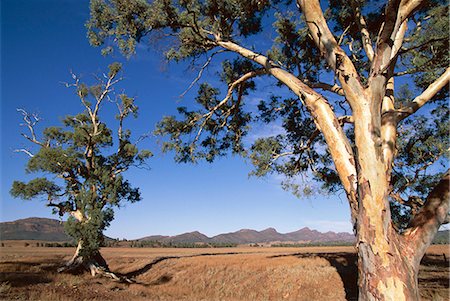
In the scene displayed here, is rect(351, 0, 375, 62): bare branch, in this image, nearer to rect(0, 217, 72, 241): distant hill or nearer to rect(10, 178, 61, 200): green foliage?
rect(10, 178, 61, 200): green foliage

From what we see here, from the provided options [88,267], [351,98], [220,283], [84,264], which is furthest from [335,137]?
[84,264]

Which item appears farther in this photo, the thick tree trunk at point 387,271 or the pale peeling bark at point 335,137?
the pale peeling bark at point 335,137

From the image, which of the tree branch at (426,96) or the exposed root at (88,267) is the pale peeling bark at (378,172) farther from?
the exposed root at (88,267)

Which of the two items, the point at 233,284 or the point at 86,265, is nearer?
the point at 233,284

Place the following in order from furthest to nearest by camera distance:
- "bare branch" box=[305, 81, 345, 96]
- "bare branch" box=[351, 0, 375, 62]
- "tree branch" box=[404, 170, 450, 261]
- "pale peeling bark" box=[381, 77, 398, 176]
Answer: "bare branch" box=[305, 81, 345, 96] < "bare branch" box=[351, 0, 375, 62] < "pale peeling bark" box=[381, 77, 398, 176] < "tree branch" box=[404, 170, 450, 261]

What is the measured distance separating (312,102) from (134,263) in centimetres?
2227

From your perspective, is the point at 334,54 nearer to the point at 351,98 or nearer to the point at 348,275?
the point at 351,98

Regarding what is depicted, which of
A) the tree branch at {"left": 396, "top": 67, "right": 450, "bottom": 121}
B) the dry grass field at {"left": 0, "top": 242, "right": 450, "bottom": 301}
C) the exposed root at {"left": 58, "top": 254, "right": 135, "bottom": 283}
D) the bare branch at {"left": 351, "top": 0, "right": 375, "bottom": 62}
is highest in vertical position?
the bare branch at {"left": 351, "top": 0, "right": 375, "bottom": 62}

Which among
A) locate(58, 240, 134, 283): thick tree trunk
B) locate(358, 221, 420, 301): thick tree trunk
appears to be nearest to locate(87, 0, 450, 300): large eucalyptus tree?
Result: locate(358, 221, 420, 301): thick tree trunk

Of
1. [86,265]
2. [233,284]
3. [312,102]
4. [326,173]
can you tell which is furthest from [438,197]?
[86,265]

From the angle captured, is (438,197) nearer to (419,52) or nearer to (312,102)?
(312,102)

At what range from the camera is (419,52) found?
819 centimetres

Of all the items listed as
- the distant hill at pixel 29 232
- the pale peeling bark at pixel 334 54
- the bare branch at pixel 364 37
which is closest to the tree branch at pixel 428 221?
the pale peeling bark at pixel 334 54

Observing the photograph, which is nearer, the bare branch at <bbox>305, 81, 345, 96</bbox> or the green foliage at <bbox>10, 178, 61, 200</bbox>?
the bare branch at <bbox>305, 81, 345, 96</bbox>
